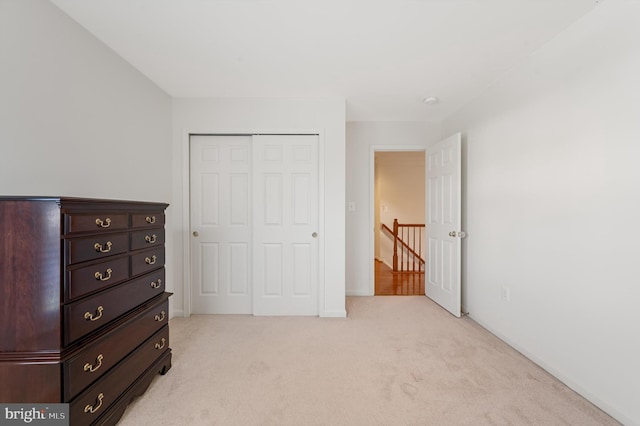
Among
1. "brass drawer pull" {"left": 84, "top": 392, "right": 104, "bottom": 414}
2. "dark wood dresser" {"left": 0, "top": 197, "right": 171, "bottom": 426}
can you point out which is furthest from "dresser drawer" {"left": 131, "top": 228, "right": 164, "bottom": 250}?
"brass drawer pull" {"left": 84, "top": 392, "right": 104, "bottom": 414}

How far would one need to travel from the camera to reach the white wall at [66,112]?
4.67 feet

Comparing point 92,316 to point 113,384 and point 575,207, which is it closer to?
point 113,384

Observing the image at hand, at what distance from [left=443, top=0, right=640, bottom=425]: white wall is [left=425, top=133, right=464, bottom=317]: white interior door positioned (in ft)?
1.29

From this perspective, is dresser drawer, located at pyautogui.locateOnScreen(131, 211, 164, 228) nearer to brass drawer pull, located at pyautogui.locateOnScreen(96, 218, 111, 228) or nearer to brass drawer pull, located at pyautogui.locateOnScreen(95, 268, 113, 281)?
brass drawer pull, located at pyautogui.locateOnScreen(96, 218, 111, 228)

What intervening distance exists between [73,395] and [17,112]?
1.50 meters

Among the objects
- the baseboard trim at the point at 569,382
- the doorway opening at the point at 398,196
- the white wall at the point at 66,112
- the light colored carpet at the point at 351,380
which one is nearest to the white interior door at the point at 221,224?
the light colored carpet at the point at 351,380

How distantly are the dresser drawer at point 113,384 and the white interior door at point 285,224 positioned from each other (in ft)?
4.27

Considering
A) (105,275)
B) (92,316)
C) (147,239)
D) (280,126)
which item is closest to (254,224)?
(280,126)

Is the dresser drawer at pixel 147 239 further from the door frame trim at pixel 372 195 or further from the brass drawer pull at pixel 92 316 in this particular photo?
the door frame trim at pixel 372 195

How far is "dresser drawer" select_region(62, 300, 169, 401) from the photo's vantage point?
1.19 metres

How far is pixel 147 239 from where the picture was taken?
68.9 inches
